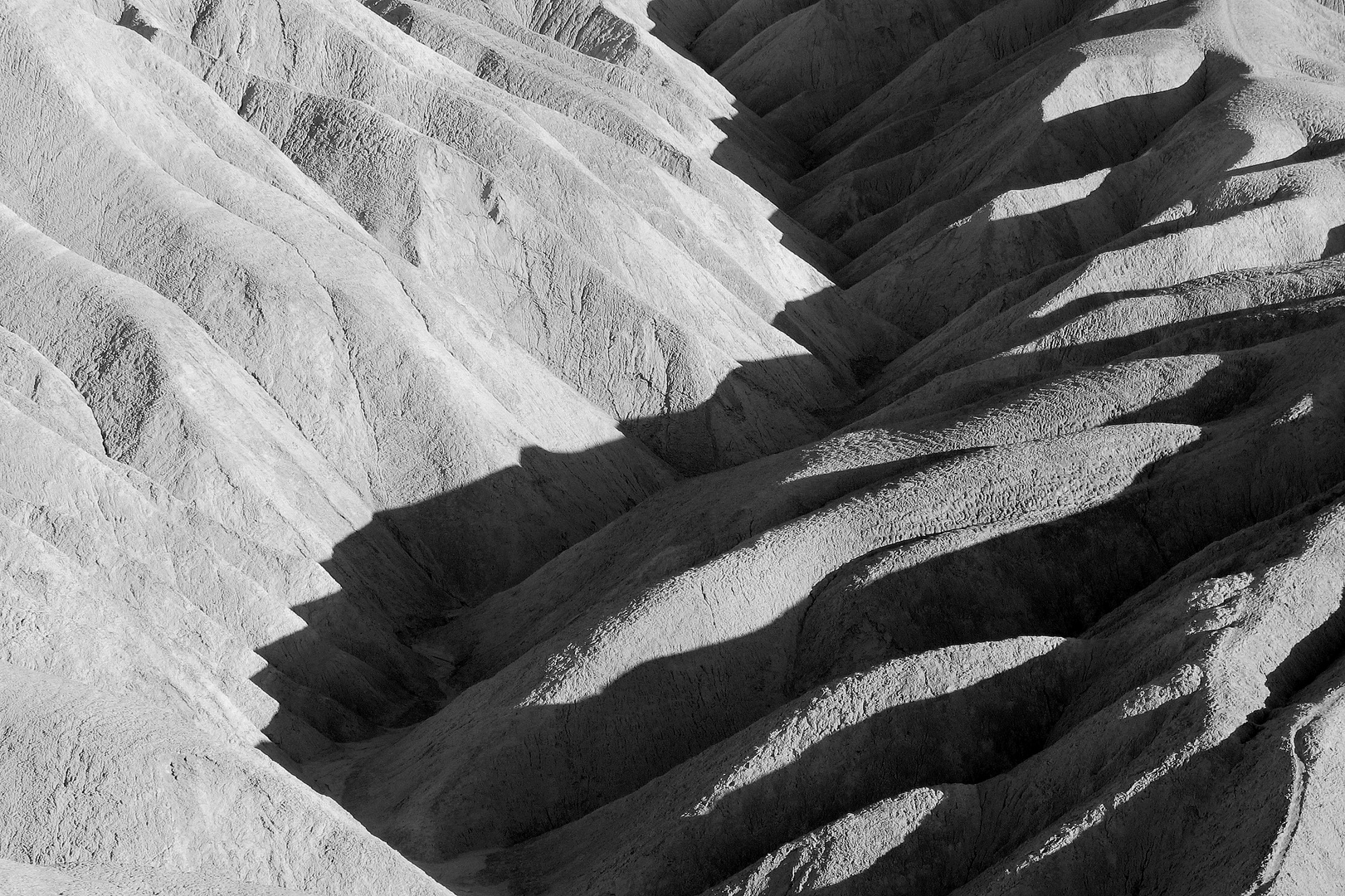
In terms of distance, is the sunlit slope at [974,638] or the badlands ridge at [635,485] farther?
the sunlit slope at [974,638]

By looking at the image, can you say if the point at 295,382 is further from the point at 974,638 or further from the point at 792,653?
the point at 974,638

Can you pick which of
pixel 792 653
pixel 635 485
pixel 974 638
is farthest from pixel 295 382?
pixel 974 638

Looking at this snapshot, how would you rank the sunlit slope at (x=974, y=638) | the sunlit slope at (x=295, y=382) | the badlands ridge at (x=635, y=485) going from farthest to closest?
the sunlit slope at (x=974, y=638) → the badlands ridge at (x=635, y=485) → the sunlit slope at (x=295, y=382)

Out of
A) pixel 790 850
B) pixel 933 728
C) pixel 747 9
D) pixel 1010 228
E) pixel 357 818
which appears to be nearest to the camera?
pixel 790 850

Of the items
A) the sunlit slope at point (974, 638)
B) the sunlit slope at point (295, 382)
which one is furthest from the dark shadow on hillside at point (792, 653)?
the sunlit slope at point (295, 382)

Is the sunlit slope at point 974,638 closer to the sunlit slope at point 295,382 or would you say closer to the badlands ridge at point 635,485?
the badlands ridge at point 635,485

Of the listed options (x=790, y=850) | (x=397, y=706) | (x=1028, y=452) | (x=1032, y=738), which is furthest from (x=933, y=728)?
(x=397, y=706)

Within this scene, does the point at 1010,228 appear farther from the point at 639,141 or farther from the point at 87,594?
the point at 87,594

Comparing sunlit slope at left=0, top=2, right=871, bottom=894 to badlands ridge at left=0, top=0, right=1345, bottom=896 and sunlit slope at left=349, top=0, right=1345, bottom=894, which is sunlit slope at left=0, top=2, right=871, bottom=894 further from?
sunlit slope at left=349, top=0, right=1345, bottom=894
